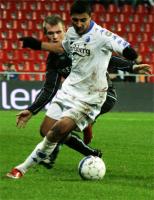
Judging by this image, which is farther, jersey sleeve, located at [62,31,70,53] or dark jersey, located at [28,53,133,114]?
dark jersey, located at [28,53,133,114]

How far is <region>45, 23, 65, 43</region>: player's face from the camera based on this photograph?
8602 mm

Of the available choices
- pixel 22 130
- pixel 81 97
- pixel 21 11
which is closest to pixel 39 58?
pixel 21 11

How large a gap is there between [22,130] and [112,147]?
4.16 meters

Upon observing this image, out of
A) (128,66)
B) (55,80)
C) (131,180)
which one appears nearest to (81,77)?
(128,66)

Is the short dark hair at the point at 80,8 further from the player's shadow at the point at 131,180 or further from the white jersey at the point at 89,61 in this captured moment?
the player's shadow at the point at 131,180

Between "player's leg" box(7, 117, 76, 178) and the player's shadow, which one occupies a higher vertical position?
"player's leg" box(7, 117, 76, 178)

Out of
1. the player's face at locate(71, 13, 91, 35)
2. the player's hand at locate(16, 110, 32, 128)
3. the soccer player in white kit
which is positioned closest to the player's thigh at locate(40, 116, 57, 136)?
the player's hand at locate(16, 110, 32, 128)

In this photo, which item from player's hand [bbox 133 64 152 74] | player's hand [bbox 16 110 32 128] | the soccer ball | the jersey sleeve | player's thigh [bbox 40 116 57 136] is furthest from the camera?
player's thigh [bbox 40 116 57 136]

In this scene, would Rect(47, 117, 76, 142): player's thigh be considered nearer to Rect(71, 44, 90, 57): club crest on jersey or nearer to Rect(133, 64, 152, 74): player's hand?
Rect(71, 44, 90, 57): club crest on jersey

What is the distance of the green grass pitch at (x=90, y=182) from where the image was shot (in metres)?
6.75

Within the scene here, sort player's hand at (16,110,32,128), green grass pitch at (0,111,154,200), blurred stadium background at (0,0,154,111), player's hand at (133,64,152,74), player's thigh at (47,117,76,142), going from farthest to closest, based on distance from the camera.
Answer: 1. blurred stadium background at (0,0,154,111)
2. player's hand at (16,110,32,128)
3. player's thigh at (47,117,76,142)
4. player's hand at (133,64,152,74)
5. green grass pitch at (0,111,154,200)

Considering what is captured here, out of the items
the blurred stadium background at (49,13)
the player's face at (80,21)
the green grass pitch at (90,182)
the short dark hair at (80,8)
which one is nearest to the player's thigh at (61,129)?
the green grass pitch at (90,182)

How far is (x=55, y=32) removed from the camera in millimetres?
8617

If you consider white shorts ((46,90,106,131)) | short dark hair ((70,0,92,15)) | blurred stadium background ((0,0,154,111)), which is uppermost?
short dark hair ((70,0,92,15))
